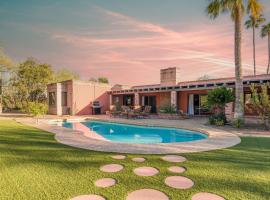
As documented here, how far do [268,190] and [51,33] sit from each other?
717 inches

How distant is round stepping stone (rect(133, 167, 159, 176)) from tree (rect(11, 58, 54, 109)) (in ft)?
78.9

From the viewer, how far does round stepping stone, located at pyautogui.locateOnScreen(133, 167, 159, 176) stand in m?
3.95

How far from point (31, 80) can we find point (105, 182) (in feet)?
86.1

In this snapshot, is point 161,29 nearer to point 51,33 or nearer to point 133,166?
point 51,33

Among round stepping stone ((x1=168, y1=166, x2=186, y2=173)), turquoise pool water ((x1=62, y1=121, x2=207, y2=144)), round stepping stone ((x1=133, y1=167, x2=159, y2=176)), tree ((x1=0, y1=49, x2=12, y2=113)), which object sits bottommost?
turquoise pool water ((x1=62, y1=121, x2=207, y2=144))

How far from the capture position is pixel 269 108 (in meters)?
9.76

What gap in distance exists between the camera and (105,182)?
3564 mm

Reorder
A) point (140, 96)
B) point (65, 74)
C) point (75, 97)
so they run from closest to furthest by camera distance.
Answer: point (75, 97), point (140, 96), point (65, 74)

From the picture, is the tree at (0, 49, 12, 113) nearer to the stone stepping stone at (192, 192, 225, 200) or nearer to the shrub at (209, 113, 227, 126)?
the shrub at (209, 113, 227, 126)

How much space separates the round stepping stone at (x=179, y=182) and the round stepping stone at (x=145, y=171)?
0.39 meters

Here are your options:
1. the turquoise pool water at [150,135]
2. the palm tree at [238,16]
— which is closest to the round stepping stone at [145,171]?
the turquoise pool water at [150,135]

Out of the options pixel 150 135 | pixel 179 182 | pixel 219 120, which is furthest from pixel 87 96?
pixel 179 182

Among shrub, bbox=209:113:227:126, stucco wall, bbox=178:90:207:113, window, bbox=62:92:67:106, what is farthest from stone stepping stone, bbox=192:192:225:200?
window, bbox=62:92:67:106

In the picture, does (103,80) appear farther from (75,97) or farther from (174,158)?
(174,158)
